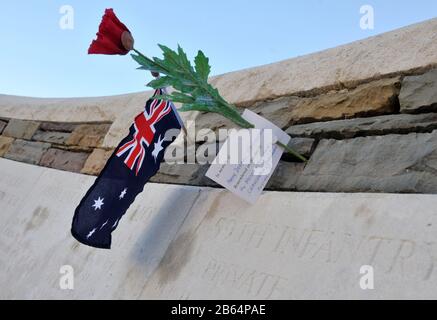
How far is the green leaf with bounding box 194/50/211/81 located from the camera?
1313 mm

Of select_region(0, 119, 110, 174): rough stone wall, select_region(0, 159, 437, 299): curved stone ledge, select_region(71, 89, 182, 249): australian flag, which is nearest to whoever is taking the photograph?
select_region(0, 159, 437, 299): curved stone ledge

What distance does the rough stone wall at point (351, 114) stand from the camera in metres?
1.18

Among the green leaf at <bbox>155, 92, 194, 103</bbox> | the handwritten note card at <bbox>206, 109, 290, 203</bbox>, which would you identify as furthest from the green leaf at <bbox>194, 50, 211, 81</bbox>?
the handwritten note card at <bbox>206, 109, 290, 203</bbox>

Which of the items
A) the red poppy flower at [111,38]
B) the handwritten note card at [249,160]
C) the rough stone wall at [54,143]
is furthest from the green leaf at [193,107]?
the rough stone wall at [54,143]

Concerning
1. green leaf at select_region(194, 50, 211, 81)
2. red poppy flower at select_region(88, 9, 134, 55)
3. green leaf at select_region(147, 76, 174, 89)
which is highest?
red poppy flower at select_region(88, 9, 134, 55)

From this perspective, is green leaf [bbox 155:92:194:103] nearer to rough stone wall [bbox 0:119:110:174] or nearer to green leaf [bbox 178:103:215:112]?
green leaf [bbox 178:103:215:112]

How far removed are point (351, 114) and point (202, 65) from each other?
55cm

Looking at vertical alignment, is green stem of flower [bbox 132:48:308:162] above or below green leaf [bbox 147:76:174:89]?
below

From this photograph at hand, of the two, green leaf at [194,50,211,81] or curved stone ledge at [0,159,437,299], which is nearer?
curved stone ledge at [0,159,437,299]

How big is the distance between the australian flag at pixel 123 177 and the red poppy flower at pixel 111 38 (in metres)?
0.27

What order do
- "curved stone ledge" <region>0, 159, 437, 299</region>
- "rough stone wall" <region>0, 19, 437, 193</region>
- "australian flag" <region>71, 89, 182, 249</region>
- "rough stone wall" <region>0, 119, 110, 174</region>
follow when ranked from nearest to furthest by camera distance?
1. "curved stone ledge" <region>0, 159, 437, 299</region>
2. "rough stone wall" <region>0, 19, 437, 193</region>
3. "australian flag" <region>71, 89, 182, 249</region>
4. "rough stone wall" <region>0, 119, 110, 174</region>

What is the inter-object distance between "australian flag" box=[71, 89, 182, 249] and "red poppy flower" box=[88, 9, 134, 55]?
0.27 m

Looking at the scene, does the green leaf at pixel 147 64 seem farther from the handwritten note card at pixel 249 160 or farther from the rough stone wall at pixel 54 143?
the rough stone wall at pixel 54 143
